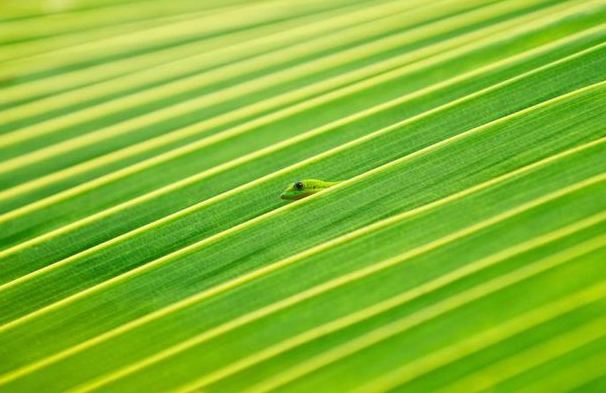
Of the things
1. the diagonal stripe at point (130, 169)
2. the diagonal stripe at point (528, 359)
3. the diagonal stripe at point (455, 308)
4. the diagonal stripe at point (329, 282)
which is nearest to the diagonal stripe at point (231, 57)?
the diagonal stripe at point (130, 169)

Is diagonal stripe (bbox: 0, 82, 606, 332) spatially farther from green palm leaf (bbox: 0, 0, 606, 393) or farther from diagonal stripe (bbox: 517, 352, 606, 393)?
diagonal stripe (bbox: 517, 352, 606, 393)

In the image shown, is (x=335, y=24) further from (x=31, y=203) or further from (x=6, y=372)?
(x=6, y=372)

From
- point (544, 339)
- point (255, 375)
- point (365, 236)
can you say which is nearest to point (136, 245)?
point (255, 375)

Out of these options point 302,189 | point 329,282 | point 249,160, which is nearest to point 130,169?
point 249,160

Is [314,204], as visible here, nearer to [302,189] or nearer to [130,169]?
[302,189]

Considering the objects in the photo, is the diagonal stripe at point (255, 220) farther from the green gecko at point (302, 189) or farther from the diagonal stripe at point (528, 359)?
the diagonal stripe at point (528, 359)

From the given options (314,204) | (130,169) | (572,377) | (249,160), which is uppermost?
(130,169)
